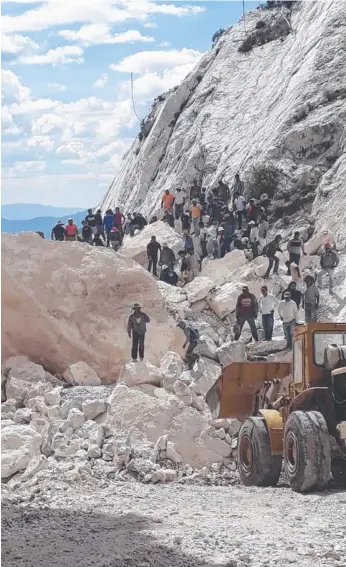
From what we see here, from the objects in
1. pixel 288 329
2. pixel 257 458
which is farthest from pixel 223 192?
pixel 257 458

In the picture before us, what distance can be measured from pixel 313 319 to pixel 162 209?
939 cm

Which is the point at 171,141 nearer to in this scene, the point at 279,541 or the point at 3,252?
the point at 3,252

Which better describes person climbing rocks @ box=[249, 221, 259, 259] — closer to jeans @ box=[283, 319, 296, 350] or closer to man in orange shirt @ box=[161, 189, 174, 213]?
man in orange shirt @ box=[161, 189, 174, 213]

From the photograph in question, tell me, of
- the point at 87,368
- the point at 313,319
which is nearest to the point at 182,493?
the point at 87,368

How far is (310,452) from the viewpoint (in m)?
8.24

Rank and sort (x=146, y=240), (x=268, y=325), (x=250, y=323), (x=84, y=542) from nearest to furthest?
(x=84, y=542), (x=250, y=323), (x=268, y=325), (x=146, y=240)

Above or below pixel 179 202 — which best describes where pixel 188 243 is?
below

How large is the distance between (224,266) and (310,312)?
4.00 meters

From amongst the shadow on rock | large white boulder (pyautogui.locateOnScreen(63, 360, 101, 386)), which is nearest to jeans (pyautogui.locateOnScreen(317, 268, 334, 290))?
large white boulder (pyautogui.locateOnScreen(63, 360, 101, 386))

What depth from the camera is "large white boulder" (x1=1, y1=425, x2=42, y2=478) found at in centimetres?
1030

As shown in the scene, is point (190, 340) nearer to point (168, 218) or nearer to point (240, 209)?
point (240, 209)

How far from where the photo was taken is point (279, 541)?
6328 mm

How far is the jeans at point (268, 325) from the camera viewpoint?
15.8m

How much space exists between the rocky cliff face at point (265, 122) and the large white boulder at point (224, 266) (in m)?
2.69
